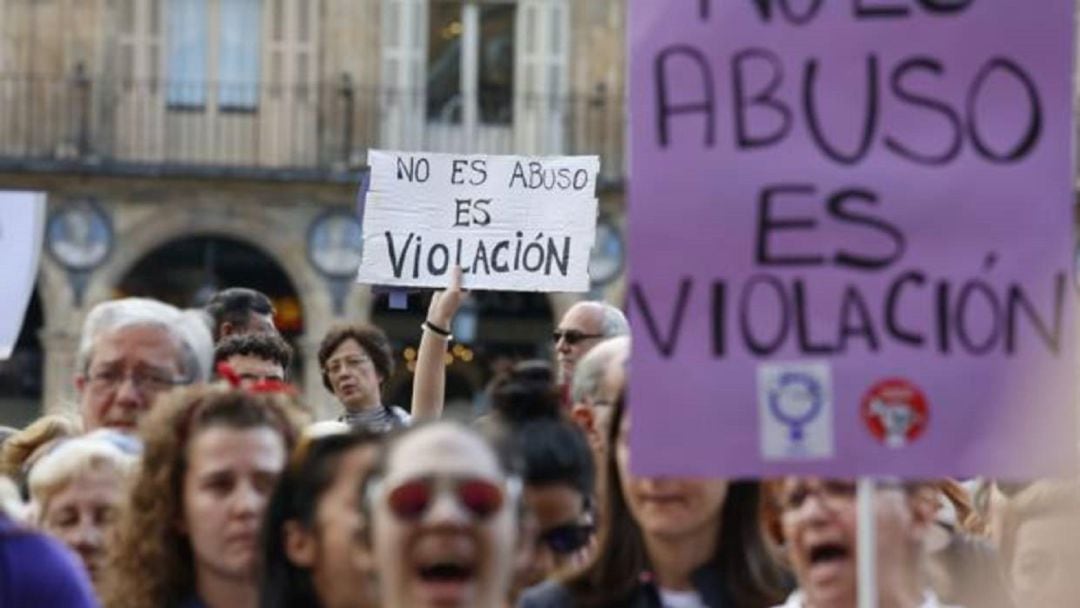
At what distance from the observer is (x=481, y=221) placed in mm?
A: 12914

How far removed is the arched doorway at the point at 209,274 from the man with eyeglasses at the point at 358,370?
22408mm

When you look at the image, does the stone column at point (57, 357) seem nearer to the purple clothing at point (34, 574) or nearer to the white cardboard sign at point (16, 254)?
the white cardboard sign at point (16, 254)

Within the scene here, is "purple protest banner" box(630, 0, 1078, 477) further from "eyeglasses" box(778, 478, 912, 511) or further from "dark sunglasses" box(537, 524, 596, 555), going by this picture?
"dark sunglasses" box(537, 524, 596, 555)

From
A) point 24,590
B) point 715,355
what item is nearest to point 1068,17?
point 715,355

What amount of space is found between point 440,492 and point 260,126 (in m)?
29.0

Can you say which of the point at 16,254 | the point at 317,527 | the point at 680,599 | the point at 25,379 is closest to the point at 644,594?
the point at 680,599

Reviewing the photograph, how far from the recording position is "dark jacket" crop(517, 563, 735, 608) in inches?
263

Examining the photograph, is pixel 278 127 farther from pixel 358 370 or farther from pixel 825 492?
pixel 825 492

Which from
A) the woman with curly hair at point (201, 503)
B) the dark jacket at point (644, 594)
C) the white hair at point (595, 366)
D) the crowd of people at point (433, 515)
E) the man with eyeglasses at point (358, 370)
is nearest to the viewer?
the crowd of people at point (433, 515)

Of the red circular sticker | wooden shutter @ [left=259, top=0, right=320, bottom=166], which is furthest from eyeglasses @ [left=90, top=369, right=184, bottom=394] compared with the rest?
wooden shutter @ [left=259, top=0, right=320, bottom=166]

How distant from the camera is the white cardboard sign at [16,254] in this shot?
995 cm

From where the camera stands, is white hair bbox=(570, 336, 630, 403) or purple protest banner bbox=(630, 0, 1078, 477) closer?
purple protest banner bbox=(630, 0, 1078, 477)

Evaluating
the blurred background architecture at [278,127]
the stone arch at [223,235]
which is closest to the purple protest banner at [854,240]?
the blurred background architecture at [278,127]

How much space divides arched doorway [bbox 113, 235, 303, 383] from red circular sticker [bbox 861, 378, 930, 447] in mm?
27722
